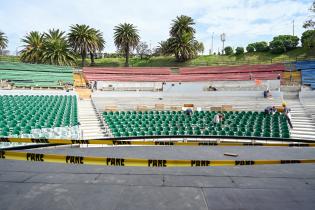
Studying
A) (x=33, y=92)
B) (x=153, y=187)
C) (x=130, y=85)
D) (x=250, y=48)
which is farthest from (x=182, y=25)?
(x=153, y=187)

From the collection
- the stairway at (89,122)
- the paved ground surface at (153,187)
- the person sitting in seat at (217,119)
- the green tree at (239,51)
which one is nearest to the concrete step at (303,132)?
the person sitting in seat at (217,119)

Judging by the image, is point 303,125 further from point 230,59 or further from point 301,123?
point 230,59

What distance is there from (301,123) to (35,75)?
3497cm

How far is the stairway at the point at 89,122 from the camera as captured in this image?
2017cm

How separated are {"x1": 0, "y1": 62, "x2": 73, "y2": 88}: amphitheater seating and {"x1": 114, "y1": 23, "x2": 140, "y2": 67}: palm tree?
1934cm

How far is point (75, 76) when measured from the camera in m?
46.8

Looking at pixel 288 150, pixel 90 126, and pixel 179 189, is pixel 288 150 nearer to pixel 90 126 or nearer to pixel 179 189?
pixel 179 189

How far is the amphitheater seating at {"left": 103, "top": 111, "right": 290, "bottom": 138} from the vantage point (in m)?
19.6

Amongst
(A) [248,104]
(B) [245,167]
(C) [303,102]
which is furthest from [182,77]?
(B) [245,167]

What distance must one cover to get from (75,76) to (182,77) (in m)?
18.0

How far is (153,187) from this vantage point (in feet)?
26.5

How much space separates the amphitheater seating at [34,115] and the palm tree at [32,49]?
99.6 feet

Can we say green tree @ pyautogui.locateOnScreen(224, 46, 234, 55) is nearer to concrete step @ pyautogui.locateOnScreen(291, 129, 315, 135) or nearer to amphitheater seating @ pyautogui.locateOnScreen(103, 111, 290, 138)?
amphitheater seating @ pyautogui.locateOnScreen(103, 111, 290, 138)

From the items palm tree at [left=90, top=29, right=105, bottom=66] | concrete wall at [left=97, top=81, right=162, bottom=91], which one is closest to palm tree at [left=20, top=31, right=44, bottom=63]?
palm tree at [left=90, top=29, right=105, bottom=66]
